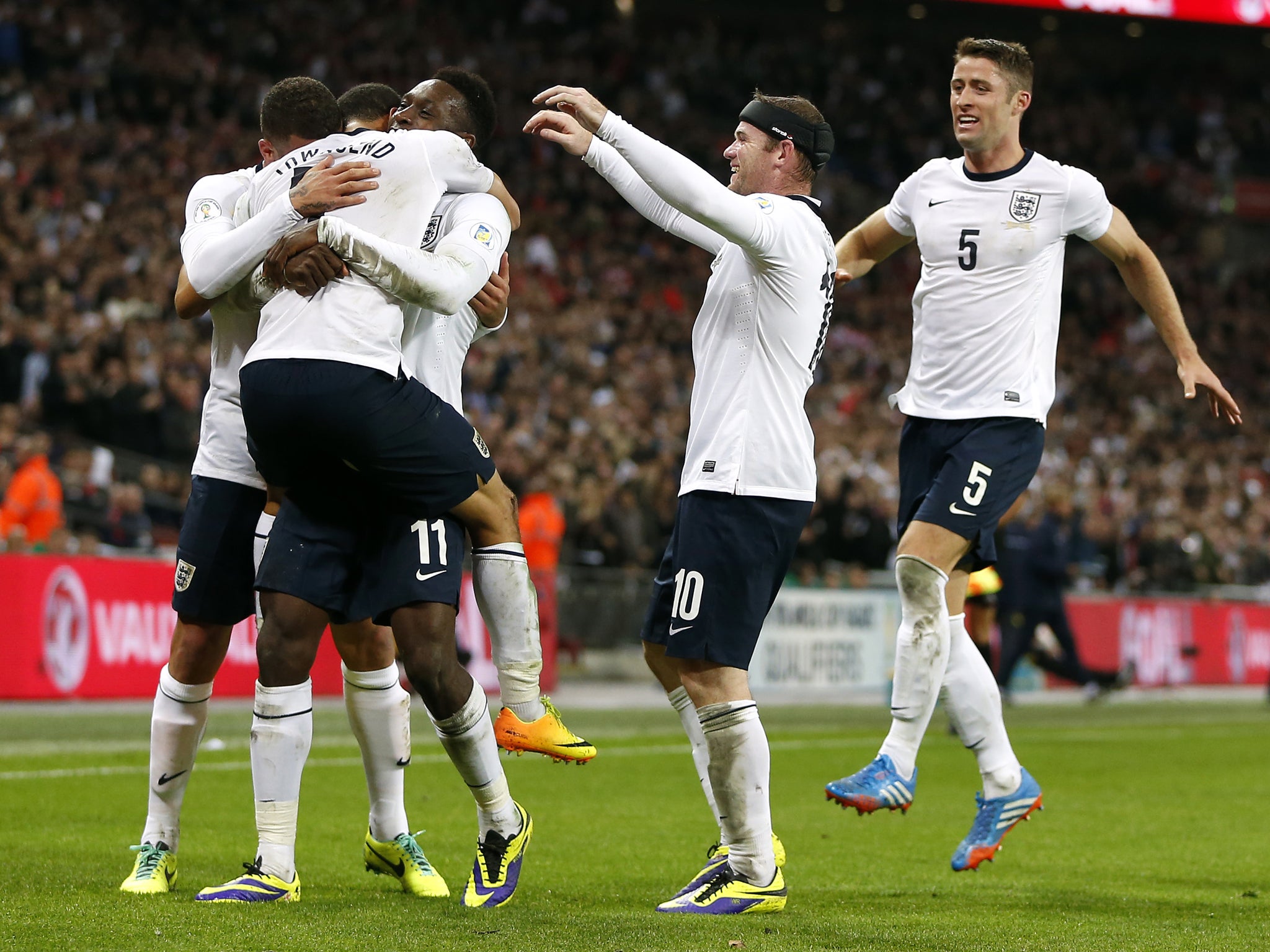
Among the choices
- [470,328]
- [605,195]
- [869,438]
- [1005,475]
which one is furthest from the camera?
[605,195]

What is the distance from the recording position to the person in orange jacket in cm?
1420

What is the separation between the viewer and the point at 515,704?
16.5 feet

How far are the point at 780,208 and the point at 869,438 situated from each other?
18.7 meters

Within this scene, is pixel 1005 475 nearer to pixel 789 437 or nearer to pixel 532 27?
pixel 789 437

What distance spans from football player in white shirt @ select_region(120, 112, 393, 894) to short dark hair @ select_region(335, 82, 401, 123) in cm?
29

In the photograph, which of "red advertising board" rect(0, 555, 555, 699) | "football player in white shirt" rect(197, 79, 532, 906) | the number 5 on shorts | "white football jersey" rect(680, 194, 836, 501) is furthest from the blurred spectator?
"white football jersey" rect(680, 194, 836, 501)

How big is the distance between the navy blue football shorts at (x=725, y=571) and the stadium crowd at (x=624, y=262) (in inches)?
393

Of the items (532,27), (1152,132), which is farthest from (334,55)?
(1152,132)

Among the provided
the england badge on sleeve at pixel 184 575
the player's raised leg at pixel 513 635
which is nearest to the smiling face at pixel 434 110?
the player's raised leg at pixel 513 635

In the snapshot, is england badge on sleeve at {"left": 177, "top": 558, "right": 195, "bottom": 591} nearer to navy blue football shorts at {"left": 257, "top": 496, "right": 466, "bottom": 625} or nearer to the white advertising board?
navy blue football shorts at {"left": 257, "top": 496, "right": 466, "bottom": 625}

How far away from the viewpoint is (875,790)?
17.9 ft

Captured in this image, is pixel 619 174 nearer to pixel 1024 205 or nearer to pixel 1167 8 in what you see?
pixel 1024 205

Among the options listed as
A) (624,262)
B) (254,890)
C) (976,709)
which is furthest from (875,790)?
(624,262)

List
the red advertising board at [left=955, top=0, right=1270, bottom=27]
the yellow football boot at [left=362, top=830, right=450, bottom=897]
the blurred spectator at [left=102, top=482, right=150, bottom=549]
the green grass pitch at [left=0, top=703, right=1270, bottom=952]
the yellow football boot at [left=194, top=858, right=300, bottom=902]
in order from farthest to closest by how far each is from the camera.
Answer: the red advertising board at [left=955, top=0, right=1270, bottom=27]
the blurred spectator at [left=102, top=482, right=150, bottom=549]
the yellow football boot at [left=362, top=830, right=450, bottom=897]
the yellow football boot at [left=194, top=858, right=300, bottom=902]
the green grass pitch at [left=0, top=703, right=1270, bottom=952]
